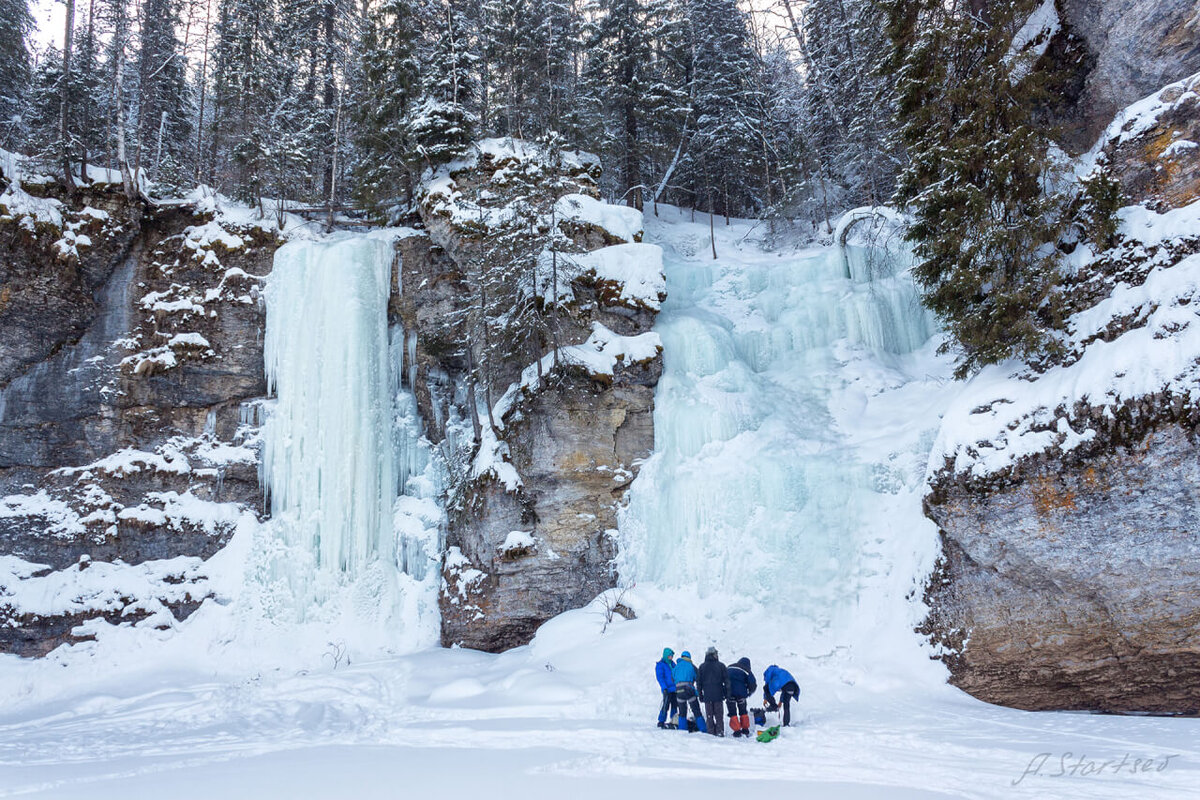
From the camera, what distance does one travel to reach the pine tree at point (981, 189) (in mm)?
8594

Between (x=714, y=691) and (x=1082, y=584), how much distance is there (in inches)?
180

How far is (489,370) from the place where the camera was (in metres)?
13.3

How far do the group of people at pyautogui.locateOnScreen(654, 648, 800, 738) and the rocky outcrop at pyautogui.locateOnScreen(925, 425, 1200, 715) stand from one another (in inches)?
112

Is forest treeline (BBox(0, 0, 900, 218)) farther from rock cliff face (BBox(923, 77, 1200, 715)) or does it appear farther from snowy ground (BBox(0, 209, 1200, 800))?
rock cliff face (BBox(923, 77, 1200, 715))

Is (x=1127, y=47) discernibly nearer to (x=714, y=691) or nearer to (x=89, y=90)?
(x=714, y=691)

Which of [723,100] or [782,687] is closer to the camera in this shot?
[782,687]

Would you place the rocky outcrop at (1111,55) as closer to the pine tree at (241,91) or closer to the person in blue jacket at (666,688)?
the person in blue jacket at (666,688)

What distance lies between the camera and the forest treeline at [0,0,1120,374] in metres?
8.92

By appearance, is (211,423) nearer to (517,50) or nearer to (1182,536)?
(517,50)

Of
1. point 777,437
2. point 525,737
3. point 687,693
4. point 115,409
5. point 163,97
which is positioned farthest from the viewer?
point 163,97

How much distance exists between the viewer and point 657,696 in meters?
8.59

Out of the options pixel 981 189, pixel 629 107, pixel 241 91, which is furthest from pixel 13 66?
pixel 981 189

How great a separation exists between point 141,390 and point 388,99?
30.7 feet

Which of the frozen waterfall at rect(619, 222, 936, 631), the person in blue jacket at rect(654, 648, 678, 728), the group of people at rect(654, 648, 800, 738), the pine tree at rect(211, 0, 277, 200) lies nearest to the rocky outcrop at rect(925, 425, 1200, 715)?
the frozen waterfall at rect(619, 222, 936, 631)
